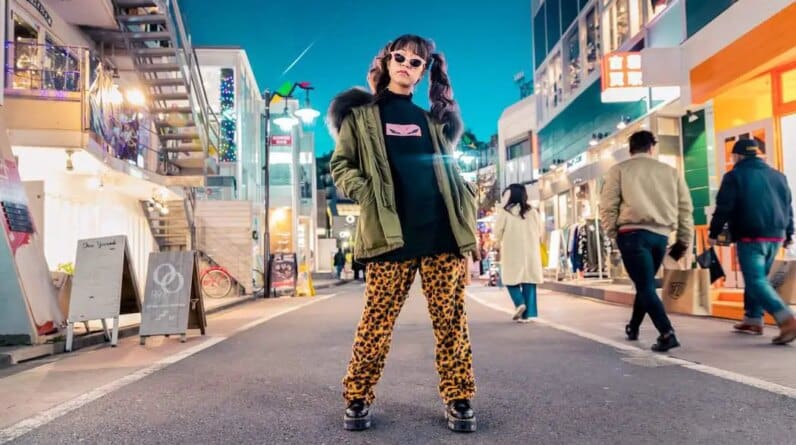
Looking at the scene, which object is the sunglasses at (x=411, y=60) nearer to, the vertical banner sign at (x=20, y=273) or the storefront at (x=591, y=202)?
the vertical banner sign at (x=20, y=273)

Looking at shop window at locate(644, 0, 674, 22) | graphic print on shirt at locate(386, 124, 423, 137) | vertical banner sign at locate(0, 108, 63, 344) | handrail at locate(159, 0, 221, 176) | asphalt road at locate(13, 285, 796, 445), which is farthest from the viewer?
shop window at locate(644, 0, 674, 22)

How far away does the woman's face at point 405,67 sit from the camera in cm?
361

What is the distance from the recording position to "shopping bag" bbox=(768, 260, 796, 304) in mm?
7758

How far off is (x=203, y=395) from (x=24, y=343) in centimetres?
411

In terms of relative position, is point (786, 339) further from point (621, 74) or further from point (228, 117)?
point (228, 117)

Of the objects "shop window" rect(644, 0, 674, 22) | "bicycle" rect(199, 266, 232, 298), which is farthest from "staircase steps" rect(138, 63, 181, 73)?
"shop window" rect(644, 0, 674, 22)

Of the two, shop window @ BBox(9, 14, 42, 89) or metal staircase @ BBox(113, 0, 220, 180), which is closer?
shop window @ BBox(9, 14, 42, 89)

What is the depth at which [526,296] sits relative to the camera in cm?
948

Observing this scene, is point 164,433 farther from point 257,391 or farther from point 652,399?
point 652,399

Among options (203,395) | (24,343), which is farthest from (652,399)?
(24,343)

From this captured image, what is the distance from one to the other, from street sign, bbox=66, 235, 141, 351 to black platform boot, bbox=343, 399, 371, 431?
5482 millimetres

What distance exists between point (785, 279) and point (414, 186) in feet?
20.0

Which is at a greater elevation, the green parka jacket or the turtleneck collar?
the turtleneck collar

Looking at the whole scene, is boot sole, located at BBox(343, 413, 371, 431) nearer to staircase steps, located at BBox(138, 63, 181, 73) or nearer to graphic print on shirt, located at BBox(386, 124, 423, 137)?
graphic print on shirt, located at BBox(386, 124, 423, 137)
